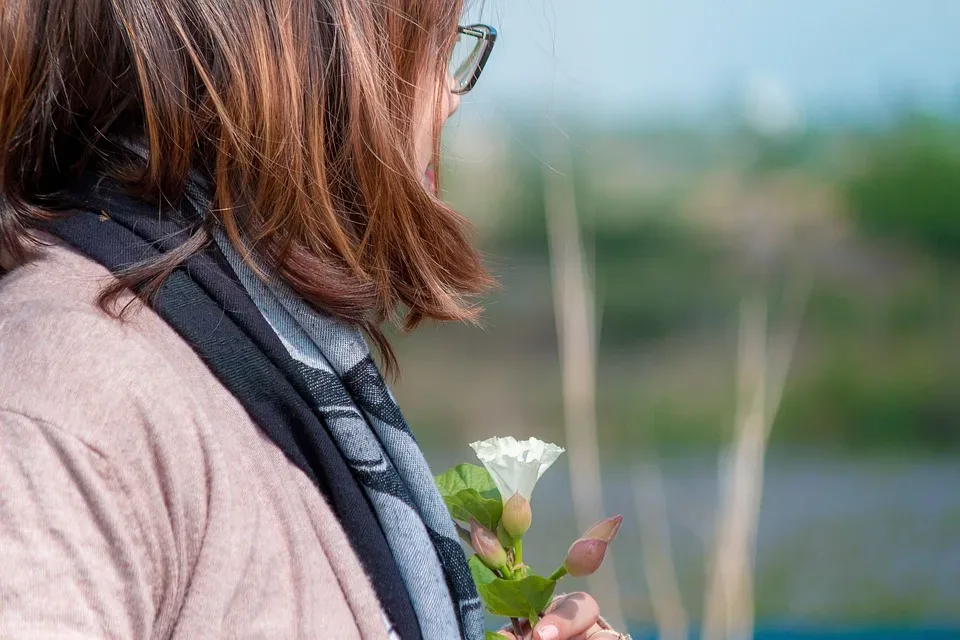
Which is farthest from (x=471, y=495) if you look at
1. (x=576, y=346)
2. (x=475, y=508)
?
(x=576, y=346)

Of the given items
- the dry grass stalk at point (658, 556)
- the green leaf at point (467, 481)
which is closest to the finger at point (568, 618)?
the green leaf at point (467, 481)

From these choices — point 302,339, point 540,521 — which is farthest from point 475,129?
point 540,521

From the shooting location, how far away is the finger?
0.59 meters

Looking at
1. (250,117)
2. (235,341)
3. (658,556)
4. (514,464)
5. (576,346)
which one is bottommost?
(658,556)

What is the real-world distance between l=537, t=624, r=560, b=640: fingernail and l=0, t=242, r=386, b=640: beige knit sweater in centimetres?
14

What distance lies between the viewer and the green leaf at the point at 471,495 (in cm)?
65

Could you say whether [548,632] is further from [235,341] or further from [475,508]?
[235,341]

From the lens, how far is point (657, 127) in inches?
96.1

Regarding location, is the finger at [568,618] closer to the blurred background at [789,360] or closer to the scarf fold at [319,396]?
the scarf fold at [319,396]

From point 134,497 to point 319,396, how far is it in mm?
151

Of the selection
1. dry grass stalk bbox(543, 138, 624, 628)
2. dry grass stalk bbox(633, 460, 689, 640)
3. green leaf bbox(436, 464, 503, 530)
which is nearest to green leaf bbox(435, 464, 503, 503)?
green leaf bbox(436, 464, 503, 530)

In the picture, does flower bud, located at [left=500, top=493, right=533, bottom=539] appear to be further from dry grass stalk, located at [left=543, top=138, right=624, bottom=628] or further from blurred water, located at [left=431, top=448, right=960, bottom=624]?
blurred water, located at [left=431, top=448, right=960, bottom=624]

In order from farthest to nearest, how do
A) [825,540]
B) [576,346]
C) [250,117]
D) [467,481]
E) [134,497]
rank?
[825,540] → [576,346] → [467,481] → [250,117] → [134,497]

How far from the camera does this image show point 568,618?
60cm
